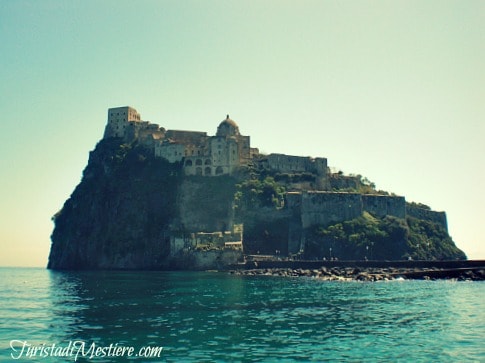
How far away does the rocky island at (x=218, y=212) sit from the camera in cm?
9594

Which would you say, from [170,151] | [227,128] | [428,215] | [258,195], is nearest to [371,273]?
[258,195]

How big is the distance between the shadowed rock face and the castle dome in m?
12.2

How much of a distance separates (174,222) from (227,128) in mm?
26436

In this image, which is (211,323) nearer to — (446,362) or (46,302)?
(446,362)

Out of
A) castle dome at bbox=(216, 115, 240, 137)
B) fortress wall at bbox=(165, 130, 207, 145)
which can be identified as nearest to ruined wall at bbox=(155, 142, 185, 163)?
fortress wall at bbox=(165, 130, 207, 145)

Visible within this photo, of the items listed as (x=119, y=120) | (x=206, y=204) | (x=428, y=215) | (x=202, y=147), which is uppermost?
(x=119, y=120)

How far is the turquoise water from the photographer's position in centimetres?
2400

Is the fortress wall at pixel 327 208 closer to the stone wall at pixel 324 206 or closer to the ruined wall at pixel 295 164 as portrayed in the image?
the stone wall at pixel 324 206

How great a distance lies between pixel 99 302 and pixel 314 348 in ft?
79.4

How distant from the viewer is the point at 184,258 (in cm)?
9519

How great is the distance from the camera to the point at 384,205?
348 feet

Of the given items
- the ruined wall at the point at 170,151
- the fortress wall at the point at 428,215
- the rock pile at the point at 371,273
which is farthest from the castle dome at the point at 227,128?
the fortress wall at the point at 428,215

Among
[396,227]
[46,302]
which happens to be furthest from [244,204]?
[46,302]

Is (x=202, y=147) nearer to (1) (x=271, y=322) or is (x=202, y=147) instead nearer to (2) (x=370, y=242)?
(2) (x=370, y=242)
